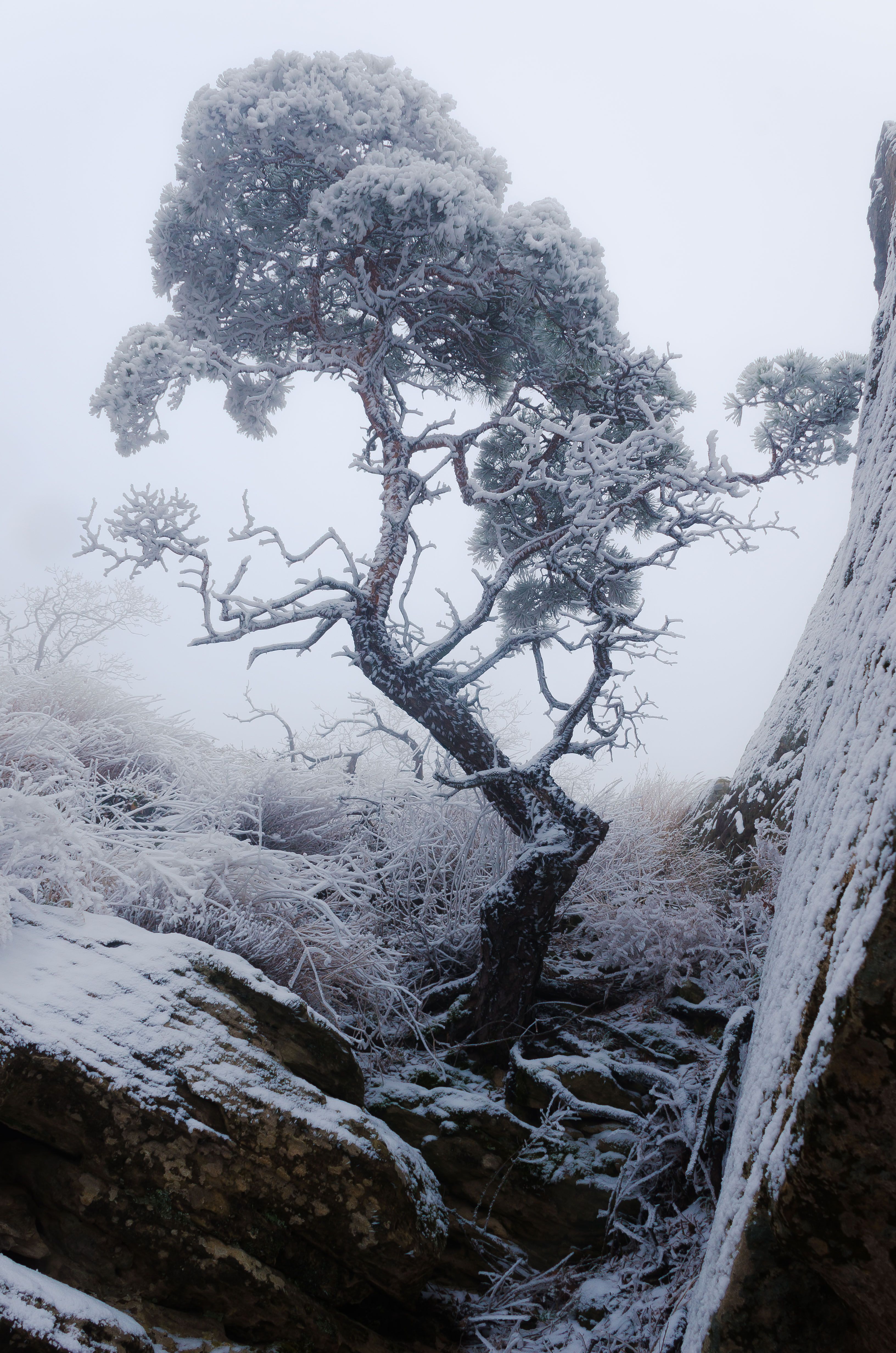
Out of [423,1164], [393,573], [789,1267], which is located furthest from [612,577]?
[789,1267]

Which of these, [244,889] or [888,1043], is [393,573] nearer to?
[244,889]

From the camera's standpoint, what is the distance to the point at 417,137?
4.52 metres

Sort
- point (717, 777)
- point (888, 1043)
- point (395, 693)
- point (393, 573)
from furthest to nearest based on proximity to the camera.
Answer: point (717, 777), point (393, 573), point (395, 693), point (888, 1043)

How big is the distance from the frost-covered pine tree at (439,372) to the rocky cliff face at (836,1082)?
2.07m

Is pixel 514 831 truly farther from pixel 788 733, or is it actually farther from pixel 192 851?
pixel 788 733

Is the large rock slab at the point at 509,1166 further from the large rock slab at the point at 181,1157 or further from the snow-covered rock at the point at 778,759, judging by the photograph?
the snow-covered rock at the point at 778,759

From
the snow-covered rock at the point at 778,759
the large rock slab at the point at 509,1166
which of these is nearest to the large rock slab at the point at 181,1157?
the large rock slab at the point at 509,1166

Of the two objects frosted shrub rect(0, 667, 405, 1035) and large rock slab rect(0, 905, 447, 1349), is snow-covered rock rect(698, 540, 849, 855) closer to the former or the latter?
frosted shrub rect(0, 667, 405, 1035)

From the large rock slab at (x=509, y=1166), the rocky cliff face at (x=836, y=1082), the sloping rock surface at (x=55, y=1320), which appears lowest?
the sloping rock surface at (x=55, y=1320)

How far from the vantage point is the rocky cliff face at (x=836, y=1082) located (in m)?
1.00

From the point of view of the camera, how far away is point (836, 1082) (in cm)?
104

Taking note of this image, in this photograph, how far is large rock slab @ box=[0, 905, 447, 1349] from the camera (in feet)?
6.73

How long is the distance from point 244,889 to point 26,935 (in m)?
0.99

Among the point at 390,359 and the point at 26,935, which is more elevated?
the point at 390,359
